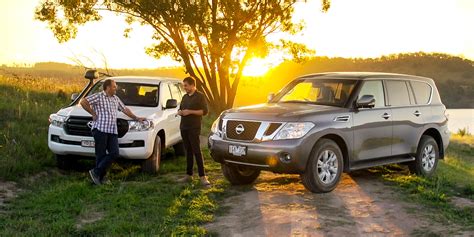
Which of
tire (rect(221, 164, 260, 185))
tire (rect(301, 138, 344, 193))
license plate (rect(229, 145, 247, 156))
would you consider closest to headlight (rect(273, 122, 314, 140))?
tire (rect(301, 138, 344, 193))

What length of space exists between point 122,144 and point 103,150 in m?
0.75

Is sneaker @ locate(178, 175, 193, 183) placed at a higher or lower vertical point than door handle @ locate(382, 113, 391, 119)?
lower

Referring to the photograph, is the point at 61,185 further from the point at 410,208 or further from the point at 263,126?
the point at 410,208

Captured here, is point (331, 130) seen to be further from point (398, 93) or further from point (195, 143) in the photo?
point (195, 143)

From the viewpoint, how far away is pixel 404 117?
424 inches

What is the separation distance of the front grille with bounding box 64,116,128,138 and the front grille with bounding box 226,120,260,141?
2.43m

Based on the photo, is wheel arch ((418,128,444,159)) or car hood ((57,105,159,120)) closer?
car hood ((57,105,159,120))

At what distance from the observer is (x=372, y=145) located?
10.0 metres

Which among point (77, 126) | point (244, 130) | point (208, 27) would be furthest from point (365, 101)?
point (208, 27)

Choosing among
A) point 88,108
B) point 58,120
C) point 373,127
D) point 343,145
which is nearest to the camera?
point 343,145

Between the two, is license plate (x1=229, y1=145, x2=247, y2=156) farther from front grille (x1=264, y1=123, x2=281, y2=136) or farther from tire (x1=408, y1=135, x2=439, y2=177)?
tire (x1=408, y1=135, x2=439, y2=177)

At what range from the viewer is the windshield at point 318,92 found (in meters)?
9.95

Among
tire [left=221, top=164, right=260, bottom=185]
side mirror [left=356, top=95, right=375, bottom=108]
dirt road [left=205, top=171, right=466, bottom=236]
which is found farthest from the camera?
tire [left=221, top=164, right=260, bottom=185]

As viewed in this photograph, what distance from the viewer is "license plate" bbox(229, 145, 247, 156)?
910cm
